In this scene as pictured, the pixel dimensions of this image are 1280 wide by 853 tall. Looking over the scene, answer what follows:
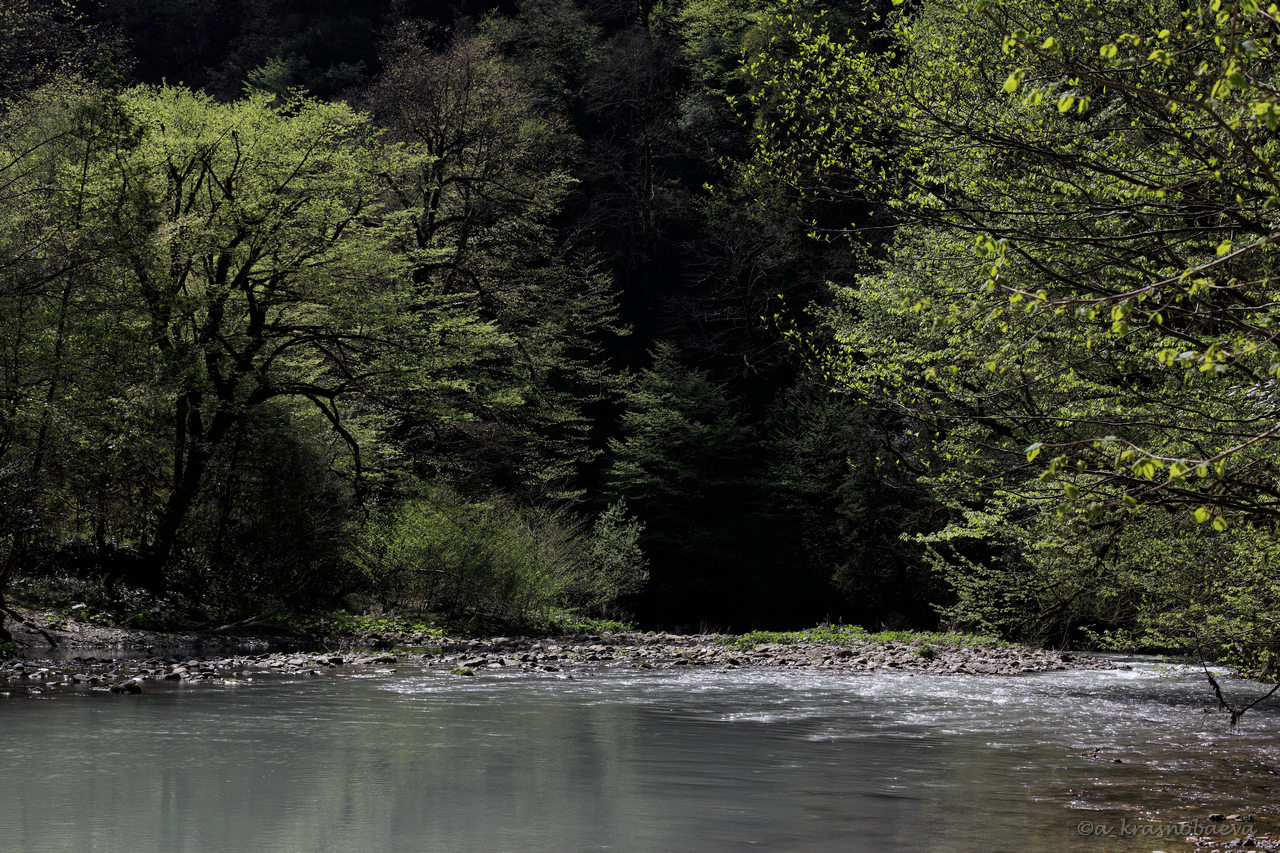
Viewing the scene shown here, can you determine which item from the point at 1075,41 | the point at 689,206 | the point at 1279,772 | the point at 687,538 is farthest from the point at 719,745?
the point at 689,206

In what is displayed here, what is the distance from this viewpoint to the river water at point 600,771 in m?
5.14

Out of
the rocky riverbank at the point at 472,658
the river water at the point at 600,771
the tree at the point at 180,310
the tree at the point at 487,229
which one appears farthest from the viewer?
the tree at the point at 487,229

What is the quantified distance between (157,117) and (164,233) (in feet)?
9.17

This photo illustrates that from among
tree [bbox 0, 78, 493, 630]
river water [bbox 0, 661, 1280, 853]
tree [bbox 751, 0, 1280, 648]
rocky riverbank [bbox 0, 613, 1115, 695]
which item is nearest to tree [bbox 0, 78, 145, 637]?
tree [bbox 0, 78, 493, 630]

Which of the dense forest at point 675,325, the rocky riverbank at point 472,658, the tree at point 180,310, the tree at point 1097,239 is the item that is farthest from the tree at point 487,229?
the tree at point 1097,239

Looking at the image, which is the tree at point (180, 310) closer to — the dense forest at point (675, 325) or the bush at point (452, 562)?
the dense forest at point (675, 325)

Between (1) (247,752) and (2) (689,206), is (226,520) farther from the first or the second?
(2) (689,206)

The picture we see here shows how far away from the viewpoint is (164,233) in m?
14.9

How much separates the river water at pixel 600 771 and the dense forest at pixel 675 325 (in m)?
1.74

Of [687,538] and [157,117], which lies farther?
[687,538]

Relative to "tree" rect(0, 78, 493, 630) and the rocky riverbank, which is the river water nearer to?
the rocky riverbank

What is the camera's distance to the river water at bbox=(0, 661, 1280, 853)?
202 inches

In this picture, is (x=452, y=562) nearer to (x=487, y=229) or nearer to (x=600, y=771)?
(x=600, y=771)

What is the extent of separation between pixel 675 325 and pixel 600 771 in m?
34.7
